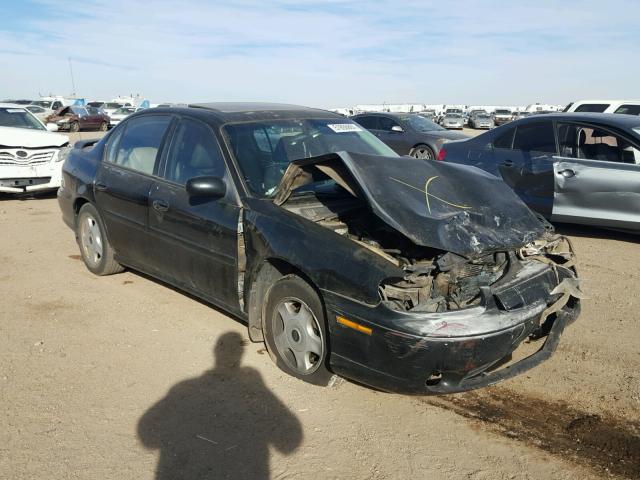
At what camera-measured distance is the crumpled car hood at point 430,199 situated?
10.6 feet

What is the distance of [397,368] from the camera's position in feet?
9.57

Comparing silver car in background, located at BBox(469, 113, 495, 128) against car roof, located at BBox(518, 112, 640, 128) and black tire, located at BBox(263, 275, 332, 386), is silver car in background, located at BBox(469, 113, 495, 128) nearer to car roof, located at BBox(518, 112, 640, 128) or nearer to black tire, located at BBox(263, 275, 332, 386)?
car roof, located at BBox(518, 112, 640, 128)

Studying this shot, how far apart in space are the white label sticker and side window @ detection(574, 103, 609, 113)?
10.9 m

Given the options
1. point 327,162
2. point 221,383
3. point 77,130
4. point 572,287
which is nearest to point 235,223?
point 327,162

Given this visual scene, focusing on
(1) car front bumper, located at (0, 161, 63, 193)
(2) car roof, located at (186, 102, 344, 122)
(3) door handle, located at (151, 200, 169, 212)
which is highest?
(2) car roof, located at (186, 102, 344, 122)

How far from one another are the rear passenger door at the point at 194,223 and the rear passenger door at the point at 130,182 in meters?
0.17

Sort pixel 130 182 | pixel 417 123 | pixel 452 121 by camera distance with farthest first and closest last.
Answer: pixel 452 121 < pixel 417 123 < pixel 130 182

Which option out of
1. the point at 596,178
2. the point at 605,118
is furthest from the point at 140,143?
the point at 605,118

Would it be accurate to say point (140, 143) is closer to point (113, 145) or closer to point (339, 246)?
point (113, 145)

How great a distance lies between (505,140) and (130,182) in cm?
527

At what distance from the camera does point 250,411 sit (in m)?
3.24

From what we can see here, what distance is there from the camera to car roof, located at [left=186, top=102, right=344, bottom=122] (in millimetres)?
4295

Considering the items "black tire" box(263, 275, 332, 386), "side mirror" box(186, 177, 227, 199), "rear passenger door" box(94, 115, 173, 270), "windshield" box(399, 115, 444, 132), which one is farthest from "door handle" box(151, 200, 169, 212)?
"windshield" box(399, 115, 444, 132)

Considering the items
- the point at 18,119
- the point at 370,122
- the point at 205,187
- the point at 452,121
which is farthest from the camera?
the point at 452,121
